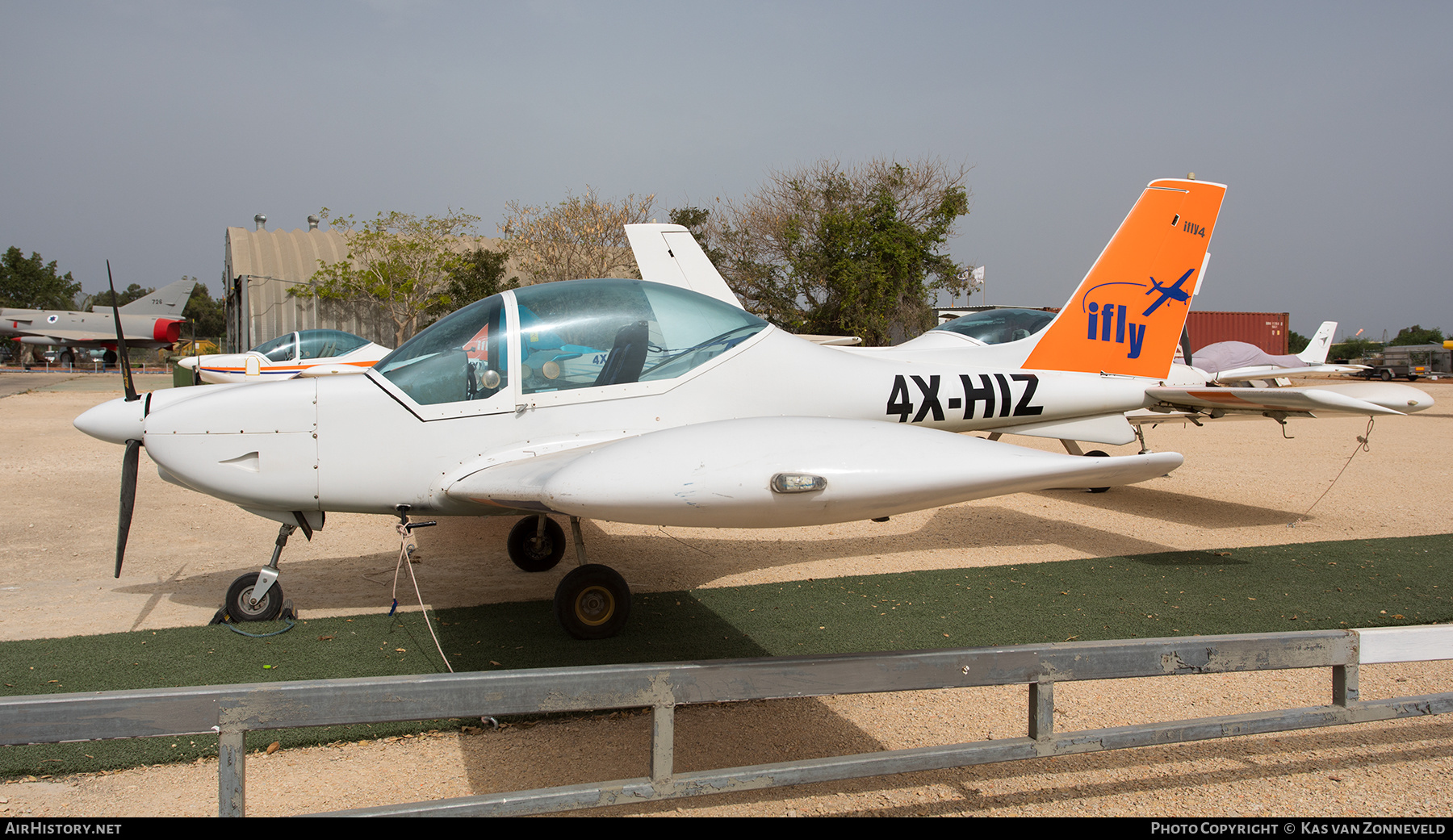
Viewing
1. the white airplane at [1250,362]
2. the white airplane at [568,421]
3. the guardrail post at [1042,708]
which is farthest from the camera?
the white airplane at [1250,362]

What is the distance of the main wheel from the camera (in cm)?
438

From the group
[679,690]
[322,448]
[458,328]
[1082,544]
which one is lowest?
[1082,544]

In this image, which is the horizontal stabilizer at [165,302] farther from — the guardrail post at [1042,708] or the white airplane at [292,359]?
the guardrail post at [1042,708]

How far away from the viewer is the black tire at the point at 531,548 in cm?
604

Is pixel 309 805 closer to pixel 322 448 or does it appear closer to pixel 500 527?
pixel 322 448

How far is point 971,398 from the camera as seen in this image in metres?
5.20

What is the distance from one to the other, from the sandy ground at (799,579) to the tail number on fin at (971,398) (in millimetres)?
1503

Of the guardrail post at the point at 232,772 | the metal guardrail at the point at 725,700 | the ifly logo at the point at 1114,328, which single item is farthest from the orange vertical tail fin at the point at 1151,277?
the guardrail post at the point at 232,772

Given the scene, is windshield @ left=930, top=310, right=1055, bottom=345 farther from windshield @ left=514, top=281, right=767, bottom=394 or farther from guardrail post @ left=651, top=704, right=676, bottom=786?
guardrail post @ left=651, top=704, right=676, bottom=786

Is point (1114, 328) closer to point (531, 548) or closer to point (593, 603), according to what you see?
point (593, 603)

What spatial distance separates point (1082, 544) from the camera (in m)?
7.01

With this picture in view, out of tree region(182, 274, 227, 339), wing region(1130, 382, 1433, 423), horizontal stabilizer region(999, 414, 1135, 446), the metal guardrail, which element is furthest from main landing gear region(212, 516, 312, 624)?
tree region(182, 274, 227, 339)

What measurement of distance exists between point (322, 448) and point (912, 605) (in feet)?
11.8
